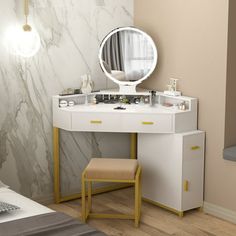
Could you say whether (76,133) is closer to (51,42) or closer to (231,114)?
(51,42)

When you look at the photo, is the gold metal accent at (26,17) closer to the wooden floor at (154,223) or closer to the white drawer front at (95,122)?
the white drawer front at (95,122)

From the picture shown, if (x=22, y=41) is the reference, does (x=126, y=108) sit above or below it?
below

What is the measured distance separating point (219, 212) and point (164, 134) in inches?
28.0

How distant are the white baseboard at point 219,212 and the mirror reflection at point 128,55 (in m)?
1.16

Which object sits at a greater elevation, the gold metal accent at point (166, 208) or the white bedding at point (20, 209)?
the white bedding at point (20, 209)

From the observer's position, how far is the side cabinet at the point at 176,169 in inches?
155

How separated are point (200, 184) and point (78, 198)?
103 centimetres

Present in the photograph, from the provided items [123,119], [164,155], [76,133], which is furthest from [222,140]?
[76,133]

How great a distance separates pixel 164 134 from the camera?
4.04 m

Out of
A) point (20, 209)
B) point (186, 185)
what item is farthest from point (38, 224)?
point (186, 185)

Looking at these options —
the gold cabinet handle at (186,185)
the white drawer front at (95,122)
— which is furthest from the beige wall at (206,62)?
the white drawer front at (95,122)

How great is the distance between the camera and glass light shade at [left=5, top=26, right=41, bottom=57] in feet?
12.9

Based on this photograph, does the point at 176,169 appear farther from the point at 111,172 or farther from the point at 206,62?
the point at 206,62

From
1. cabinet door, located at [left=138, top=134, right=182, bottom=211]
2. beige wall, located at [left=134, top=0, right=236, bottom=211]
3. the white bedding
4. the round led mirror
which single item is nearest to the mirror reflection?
the round led mirror
